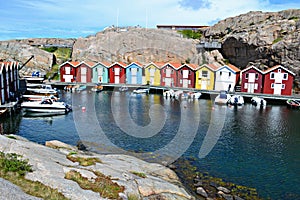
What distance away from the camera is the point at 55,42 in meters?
136

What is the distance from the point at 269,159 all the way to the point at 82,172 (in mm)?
20341

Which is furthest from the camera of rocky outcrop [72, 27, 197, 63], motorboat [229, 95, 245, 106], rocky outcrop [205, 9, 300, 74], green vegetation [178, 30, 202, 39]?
green vegetation [178, 30, 202, 39]

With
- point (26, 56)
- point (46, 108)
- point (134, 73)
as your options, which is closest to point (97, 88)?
point (134, 73)

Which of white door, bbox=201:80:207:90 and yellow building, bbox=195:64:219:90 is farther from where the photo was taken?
white door, bbox=201:80:207:90

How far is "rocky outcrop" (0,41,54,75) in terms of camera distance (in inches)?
3642

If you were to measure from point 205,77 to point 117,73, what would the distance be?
26.6 metres

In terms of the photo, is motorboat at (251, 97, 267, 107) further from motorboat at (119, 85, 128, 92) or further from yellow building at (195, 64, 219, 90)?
motorboat at (119, 85, 128, 92)

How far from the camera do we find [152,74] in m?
79.8

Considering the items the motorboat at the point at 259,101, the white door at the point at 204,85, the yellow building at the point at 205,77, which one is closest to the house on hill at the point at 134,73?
the yellow building at the point at 205,77

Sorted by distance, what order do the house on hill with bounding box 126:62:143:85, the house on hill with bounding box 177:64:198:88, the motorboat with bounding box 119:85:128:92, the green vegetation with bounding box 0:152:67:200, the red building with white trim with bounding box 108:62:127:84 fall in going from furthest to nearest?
the red building with white trim with bounding box 108:62:127:84, the house on hill with bounding box 126:62:143:85, the motorboat with bounding box 119:85:128:92, the house on hill with bounding box 177:64:198:88, the green vegetation with bounding box 0:152:67:200

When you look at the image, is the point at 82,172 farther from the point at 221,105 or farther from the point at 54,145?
the point at 221,105

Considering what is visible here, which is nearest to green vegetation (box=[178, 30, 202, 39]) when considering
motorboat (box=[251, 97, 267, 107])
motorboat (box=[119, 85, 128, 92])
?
motorboat (box=[119, 85, 128, 92])

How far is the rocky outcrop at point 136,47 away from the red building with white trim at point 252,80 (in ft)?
111

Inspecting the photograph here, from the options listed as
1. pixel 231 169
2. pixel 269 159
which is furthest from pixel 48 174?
pixel 269 159
